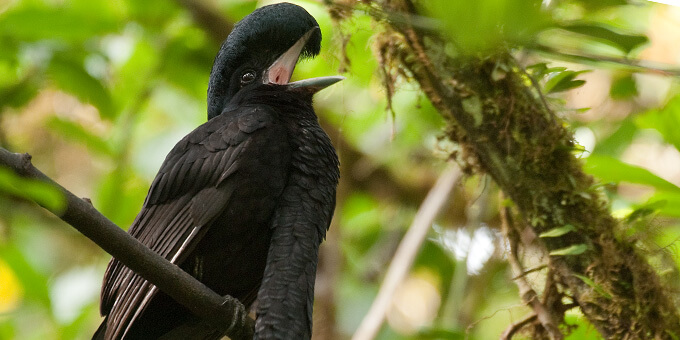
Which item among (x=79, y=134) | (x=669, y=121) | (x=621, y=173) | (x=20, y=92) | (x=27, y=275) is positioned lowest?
(x=27, y=275)

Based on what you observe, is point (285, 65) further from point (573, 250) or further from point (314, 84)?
point (573, 250)

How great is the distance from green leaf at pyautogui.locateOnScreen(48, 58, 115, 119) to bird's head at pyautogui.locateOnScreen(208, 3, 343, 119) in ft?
3.22

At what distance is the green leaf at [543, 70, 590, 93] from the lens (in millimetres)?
2584

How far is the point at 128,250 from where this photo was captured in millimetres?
1753

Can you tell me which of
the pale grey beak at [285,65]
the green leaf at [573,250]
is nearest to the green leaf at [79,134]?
the pale grey beak at [285,65]

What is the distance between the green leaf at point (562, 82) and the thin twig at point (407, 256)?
2.38ft

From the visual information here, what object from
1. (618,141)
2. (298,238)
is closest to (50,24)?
(298,238)

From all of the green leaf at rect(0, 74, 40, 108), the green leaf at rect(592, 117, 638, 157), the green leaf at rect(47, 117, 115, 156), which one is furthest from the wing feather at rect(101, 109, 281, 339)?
the green leaf at rect(592, 117, 638, 157)

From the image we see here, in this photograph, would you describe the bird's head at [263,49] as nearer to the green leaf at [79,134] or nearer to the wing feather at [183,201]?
the wing feather at [183,201]

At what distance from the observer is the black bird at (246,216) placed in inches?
91.6

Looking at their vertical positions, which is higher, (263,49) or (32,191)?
(263,49)

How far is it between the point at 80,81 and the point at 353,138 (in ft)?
6.76

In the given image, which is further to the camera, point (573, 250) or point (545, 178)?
point (545, 178)

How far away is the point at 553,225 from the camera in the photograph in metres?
2.54
